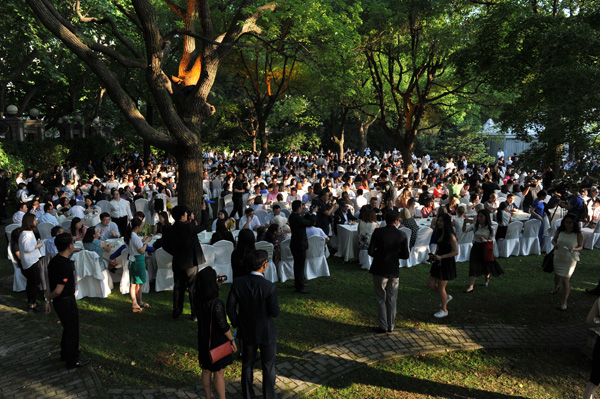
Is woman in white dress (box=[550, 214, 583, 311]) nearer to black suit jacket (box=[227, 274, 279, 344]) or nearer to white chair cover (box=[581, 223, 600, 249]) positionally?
white chair cover (box=[581, 223, 600, 249])

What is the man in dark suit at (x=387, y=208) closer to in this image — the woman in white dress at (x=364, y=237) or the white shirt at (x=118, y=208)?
the woman in white dress at (x=364, y=237)

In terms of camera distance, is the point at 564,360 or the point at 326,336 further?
the point at 326,336

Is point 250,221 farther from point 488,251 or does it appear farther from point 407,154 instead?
point 407,154

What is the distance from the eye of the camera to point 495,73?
34.9 ft

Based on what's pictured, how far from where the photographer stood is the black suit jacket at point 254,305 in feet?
14.1

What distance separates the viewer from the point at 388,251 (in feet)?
20.0

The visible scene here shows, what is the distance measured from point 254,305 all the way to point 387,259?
2.48 m

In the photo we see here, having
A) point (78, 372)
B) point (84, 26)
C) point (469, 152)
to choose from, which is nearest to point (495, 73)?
point (78, 372)

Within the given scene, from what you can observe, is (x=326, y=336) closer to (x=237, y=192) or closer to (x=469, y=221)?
(x=469, y=221)

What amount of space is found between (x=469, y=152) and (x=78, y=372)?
33959 millimetres

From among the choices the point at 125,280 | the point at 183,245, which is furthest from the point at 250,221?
the point at 183,245

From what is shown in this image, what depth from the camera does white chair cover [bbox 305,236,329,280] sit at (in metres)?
8.94

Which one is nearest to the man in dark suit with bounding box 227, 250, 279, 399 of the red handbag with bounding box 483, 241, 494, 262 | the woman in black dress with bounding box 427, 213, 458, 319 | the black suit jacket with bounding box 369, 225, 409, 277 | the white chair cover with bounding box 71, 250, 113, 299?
the black suit jacket with bounding box 369, 225, 409, 277

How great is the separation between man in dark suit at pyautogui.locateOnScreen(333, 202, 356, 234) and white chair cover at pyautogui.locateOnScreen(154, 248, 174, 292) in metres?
4.44
